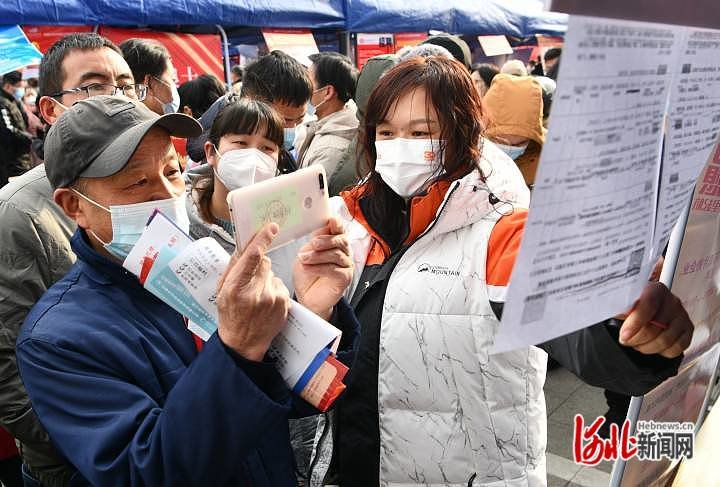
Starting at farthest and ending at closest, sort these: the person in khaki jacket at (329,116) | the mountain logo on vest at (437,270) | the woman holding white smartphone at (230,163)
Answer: the person in khaki jacket at (329,116) < the woman holding white smartphone at (230,163) < the mountain logo on vest at (437,270)

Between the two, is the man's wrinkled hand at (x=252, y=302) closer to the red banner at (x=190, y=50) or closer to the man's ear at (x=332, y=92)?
the man's ear at (x=332, y=92)

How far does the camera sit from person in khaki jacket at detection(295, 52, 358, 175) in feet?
10.6

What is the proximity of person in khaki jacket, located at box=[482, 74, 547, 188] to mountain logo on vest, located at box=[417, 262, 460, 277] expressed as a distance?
204 centimetres

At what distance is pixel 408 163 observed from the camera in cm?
179

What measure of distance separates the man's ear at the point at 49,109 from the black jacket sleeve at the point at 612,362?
2.28m

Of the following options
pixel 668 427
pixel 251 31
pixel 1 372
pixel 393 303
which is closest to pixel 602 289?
pixel 393 303

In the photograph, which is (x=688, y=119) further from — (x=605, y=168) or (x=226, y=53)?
(x=226, y=53)

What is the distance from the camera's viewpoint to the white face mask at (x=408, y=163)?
177 centimetres

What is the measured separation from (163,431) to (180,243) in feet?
1.30

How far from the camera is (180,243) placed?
1.26 metres

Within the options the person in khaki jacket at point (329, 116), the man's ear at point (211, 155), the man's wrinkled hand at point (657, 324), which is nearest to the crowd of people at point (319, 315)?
the man's wrinkled hand at point (657, 324)

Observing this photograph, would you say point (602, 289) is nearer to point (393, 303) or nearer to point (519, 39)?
point (393, 303)

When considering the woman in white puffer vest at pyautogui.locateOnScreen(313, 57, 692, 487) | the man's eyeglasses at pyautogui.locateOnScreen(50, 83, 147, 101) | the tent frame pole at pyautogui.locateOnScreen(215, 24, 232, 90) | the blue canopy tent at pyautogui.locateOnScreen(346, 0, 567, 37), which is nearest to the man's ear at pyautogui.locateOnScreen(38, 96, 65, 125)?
the man's eyeglasses at pyautogui.locateOnScreen(50, 83, 147, 101)

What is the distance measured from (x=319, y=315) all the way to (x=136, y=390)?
0.44 metres
